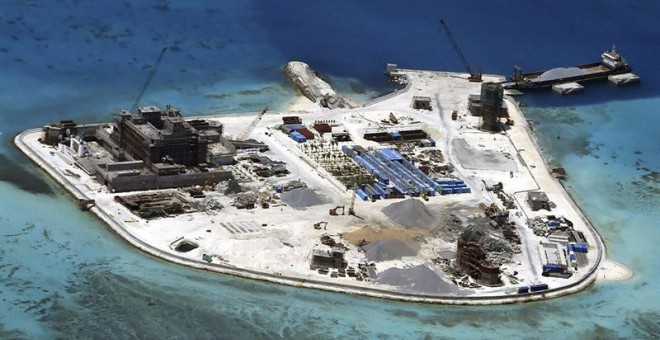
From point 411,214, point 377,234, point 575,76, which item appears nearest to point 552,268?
point 411,214

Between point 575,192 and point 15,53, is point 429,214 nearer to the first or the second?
point 575,192

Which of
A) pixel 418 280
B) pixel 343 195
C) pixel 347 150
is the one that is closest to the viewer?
pixel 418 280

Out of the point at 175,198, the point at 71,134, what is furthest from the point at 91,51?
the point at 175,198

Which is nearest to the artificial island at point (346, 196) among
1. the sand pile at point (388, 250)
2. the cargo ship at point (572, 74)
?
the sand pile at point (388, 250)

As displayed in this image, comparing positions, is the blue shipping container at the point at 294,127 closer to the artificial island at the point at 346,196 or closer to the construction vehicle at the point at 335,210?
the artificial island at the point at 346,196

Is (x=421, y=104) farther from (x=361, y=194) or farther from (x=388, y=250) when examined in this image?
(x=388, y=250)

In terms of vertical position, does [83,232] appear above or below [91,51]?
below

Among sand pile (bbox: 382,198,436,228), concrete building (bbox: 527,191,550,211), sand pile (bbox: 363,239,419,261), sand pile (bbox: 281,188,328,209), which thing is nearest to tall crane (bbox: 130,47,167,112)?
sand pile (bbox: 281,188,328,209)
